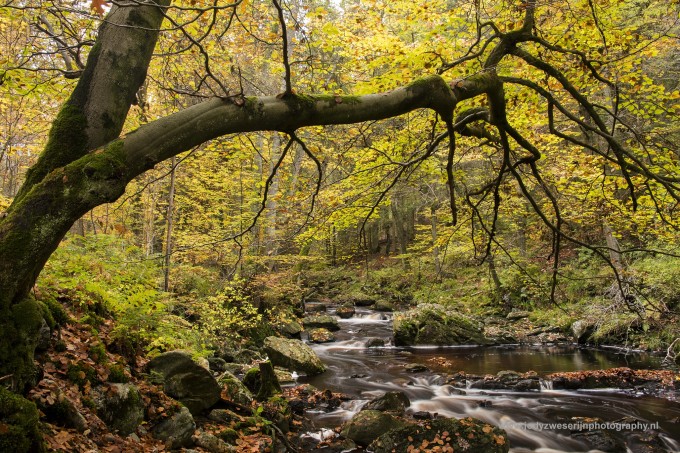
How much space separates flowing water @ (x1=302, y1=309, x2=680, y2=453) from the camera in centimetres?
751

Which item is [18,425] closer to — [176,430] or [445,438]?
[176,430]

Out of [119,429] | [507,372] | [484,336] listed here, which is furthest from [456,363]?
[119,429]

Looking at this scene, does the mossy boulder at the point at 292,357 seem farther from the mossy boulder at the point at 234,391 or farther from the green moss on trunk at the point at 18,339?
the green moss on trunk at the point at 18,339

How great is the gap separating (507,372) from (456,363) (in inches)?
74.4

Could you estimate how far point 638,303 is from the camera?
11547mm

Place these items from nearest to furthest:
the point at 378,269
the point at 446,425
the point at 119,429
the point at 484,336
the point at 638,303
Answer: the point at 119,429, the point at 446,425, the point at 638,303, the point at 484,336, the point at 378,269

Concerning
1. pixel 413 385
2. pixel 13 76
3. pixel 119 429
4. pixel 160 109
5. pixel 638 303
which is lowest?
pixel 413 385

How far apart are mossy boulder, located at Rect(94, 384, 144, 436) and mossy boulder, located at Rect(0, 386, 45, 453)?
1.28 metres

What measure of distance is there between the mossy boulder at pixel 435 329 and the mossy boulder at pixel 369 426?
7.49 metres

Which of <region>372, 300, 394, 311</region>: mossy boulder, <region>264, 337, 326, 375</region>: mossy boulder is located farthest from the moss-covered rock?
<region>372, 300, 394, 311</region>: mossy boulder

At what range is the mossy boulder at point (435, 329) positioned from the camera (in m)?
14.4

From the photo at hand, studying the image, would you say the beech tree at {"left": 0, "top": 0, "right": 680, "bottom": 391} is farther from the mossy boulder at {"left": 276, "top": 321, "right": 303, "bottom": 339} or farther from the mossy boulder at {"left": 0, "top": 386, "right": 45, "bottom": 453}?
the mossy boulder at {"left": 276, "top": 321, "right": 303, "bottom": 339}

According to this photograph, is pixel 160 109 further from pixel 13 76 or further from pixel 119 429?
pixel 119 429

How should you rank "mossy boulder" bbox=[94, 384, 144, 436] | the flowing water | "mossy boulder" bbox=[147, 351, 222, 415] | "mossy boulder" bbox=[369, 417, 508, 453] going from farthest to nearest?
the flowing water, "mossy boulder" bbox=[369, 417, 508, 453], "mossy boulder" bbox=[147, 351, 222, 415], "mossy boulder" bbox=[94, 384, 144, 436]
